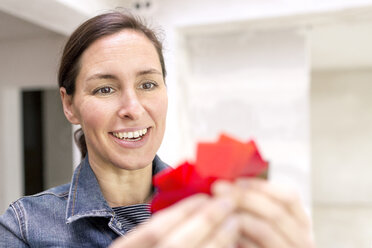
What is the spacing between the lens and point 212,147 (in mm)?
435

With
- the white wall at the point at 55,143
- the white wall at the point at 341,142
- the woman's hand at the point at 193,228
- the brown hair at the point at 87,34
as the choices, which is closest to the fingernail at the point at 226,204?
the woman's hand at the point at 193,228

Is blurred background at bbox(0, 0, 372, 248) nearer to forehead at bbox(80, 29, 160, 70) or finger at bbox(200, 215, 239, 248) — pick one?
forehead at bbox(80, 29, 160, 70)

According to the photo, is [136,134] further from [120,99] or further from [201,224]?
[201,224]

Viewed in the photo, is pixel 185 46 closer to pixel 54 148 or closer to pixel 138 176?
pixel 138 176

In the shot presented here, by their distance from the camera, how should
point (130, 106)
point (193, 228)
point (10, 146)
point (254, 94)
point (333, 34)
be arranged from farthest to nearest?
A: point (10, 146) < point (333, 34) < point (254, 94) < point (130, 106) < point (193, 228)

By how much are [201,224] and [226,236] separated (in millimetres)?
37

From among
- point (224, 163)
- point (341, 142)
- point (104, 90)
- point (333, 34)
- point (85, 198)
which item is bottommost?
point (341, 142)

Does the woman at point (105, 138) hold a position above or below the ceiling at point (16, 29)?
below

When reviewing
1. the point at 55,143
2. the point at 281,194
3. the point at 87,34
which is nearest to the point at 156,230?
the point at 281,194

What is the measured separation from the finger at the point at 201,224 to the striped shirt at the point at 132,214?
1.38ft

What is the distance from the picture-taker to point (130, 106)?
2.46ft

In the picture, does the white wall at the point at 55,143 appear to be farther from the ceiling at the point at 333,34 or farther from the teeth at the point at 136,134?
the teeth at the point at 136,134

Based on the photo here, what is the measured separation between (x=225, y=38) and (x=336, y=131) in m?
3.17

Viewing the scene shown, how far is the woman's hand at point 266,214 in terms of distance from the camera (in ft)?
1.35
